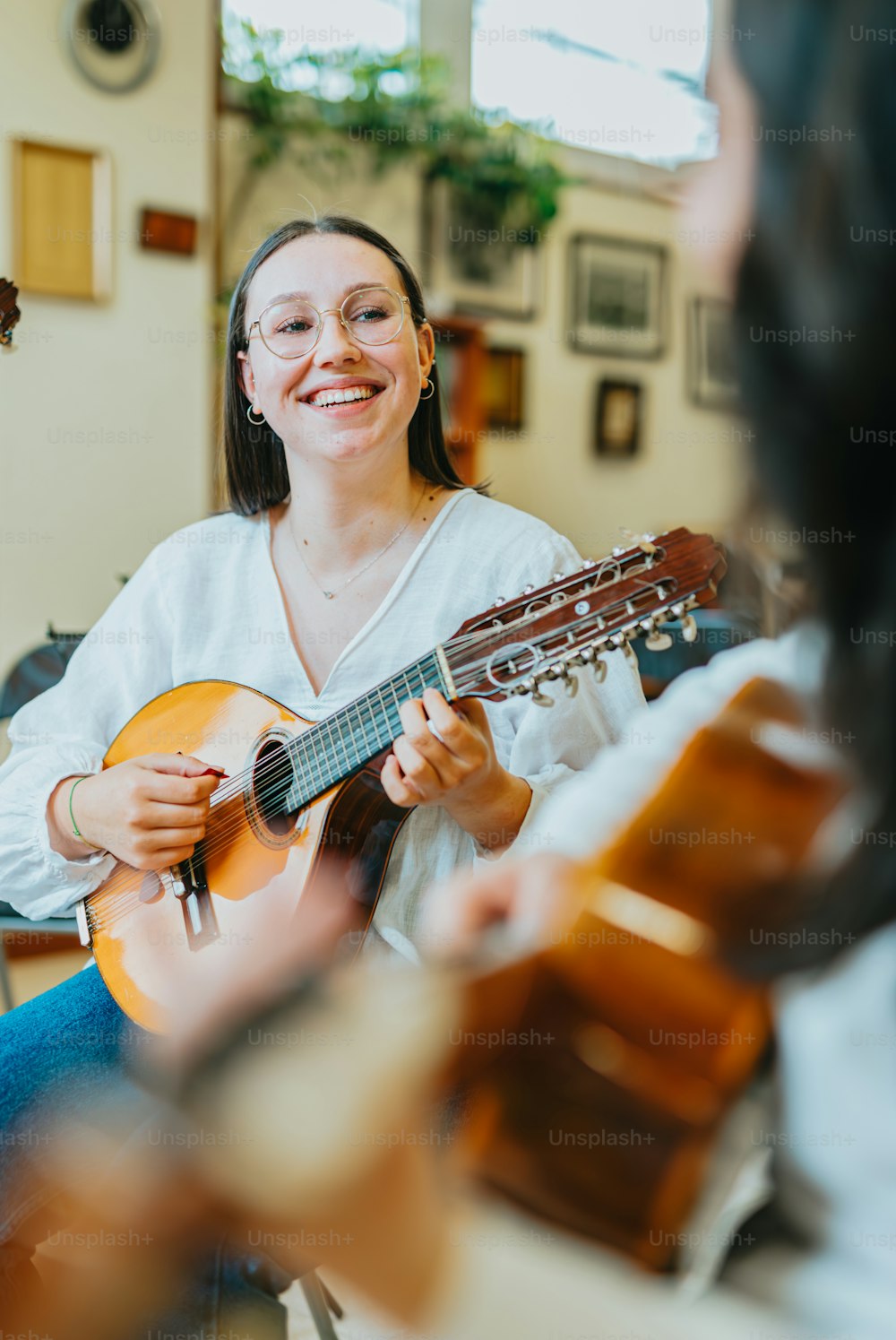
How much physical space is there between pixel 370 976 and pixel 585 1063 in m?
0.10

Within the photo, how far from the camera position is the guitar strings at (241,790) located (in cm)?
108

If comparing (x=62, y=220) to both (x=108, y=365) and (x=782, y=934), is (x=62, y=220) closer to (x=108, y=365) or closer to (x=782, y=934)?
(x=108, y=365)

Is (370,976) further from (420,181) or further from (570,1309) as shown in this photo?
(420,181)

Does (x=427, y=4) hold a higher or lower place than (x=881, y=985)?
higher

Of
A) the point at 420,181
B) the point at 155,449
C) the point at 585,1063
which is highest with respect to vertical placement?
the point at 420,181

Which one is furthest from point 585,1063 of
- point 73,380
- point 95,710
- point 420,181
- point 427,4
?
Result: point 427,4

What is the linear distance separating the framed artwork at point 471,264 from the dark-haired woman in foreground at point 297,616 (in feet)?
8.68

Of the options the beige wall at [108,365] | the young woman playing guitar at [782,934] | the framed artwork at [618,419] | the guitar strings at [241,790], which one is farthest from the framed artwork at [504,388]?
the young woman playing guitar at [782,934]

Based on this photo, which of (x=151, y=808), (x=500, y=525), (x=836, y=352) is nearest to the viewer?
(x=836, y=352)

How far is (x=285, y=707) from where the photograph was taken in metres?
1.36

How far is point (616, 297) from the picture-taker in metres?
4.95

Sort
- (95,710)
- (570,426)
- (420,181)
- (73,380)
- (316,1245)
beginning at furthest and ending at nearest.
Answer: (570,426) → (420,181) → (73,380) → (95,710) → (316,1245)

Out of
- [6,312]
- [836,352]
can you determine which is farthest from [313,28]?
[836,352]

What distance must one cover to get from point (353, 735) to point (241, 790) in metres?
0.20
